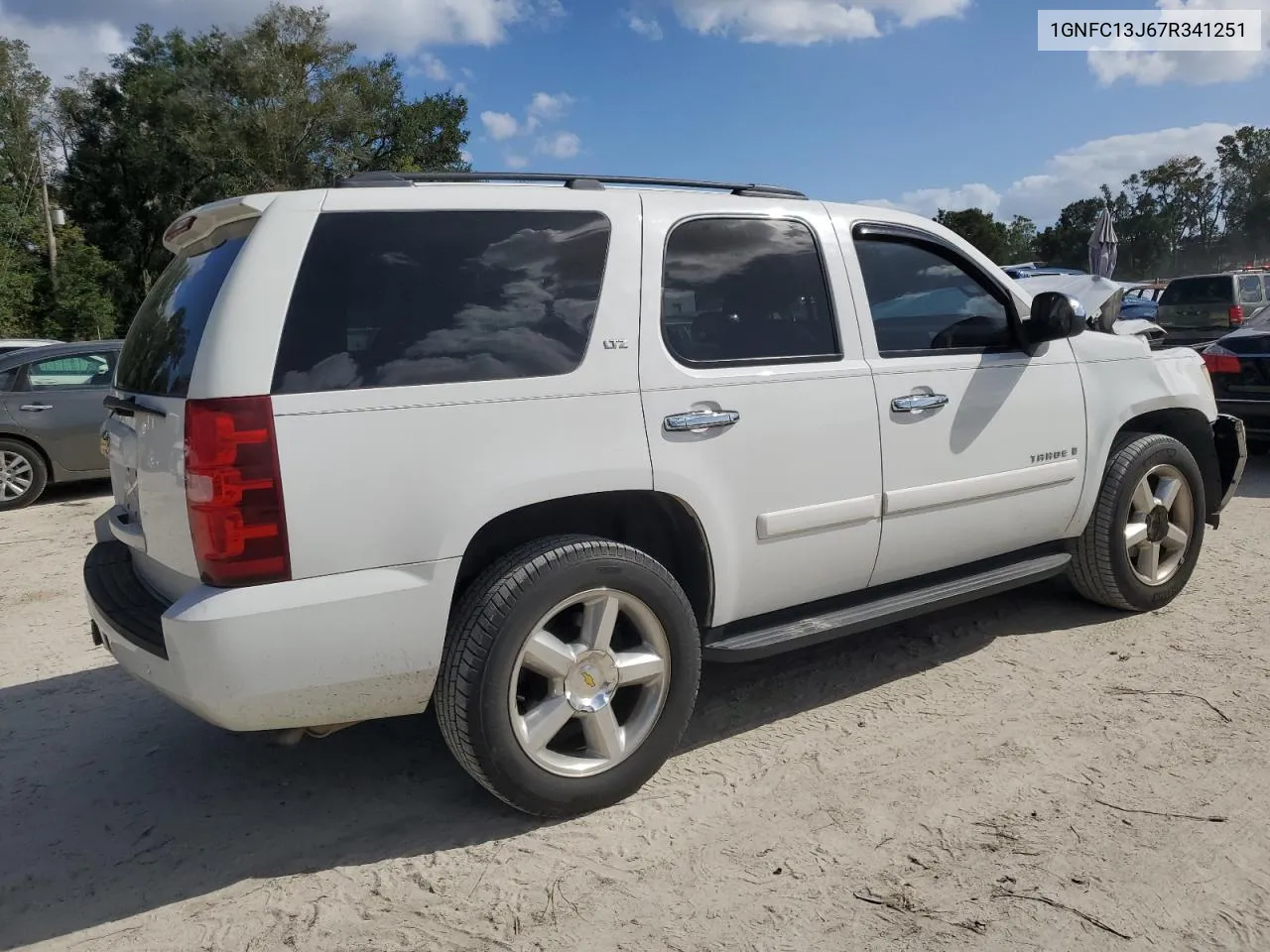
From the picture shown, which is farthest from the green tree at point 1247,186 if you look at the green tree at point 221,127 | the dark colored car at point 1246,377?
the dark colored car at point 1246,377

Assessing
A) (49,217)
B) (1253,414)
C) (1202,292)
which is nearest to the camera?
(1253,414)

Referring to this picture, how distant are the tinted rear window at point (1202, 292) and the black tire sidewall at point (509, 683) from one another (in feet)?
53.3

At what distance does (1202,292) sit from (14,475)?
56.5 feet

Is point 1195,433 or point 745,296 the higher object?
point 745,296

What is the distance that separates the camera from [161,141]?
3531 centimetres

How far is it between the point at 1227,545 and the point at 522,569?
16.7ft

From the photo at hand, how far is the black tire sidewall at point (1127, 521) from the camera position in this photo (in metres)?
4.39

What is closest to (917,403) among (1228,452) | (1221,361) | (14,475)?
(1228,452)

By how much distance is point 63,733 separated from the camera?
3719 mm

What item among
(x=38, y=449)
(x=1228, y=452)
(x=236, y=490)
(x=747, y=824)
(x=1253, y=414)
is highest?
(x=236, y=490)

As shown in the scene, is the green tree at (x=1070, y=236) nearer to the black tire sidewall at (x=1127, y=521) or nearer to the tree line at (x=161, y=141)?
the tree line at (x=161, y=141)

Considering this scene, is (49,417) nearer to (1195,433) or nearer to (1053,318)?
(1053,318)

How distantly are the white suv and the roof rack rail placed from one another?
0.07 feet

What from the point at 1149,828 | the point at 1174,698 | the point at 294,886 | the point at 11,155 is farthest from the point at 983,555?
the point at 11,155
